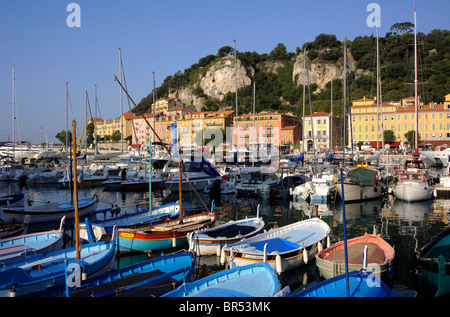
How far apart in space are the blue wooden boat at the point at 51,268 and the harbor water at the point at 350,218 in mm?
2186

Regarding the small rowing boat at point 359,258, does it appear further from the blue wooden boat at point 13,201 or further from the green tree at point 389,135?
the green tree at point 389,135

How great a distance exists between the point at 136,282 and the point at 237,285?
284 cm

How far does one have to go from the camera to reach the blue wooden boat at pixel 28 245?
13.2 meters

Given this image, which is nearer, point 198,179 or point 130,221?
point 130,221

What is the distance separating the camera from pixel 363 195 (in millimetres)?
29141

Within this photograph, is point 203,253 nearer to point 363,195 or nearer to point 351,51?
point 363,195

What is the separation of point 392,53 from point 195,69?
7958cm

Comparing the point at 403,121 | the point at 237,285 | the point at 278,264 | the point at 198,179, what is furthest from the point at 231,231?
the point at 403,121

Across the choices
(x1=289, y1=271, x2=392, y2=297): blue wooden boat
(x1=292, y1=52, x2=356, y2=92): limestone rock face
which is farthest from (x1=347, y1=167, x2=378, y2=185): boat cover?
(x1=292, y1=52, x2=356, y2=92): limestone rock face

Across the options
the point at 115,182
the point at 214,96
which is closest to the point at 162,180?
Result: the point at 115,182

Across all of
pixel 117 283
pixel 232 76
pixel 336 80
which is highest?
pixel 232 76

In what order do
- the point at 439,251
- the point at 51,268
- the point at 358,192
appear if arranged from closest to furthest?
the point at 51,268, the point at 439,251, the point at 358,192

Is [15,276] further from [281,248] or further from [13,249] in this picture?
[281,248]

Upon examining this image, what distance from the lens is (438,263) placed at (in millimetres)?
10742
